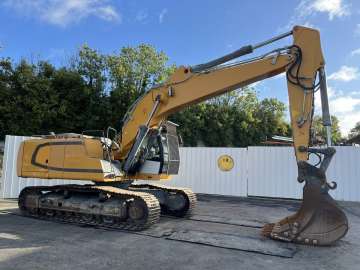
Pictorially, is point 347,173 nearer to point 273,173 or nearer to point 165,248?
point 273,173

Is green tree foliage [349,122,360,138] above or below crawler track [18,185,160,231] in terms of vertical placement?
above

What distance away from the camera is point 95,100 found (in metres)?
24.3

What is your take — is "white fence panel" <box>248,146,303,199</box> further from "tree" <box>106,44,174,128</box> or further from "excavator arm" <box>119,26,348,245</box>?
"tree" <box>106,44,174,128</box>

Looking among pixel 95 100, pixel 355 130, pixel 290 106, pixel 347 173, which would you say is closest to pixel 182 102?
pixel 290 106

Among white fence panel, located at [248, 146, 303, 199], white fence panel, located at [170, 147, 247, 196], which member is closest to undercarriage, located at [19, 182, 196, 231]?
white fence panel, located at [170, 147, 247, 196]

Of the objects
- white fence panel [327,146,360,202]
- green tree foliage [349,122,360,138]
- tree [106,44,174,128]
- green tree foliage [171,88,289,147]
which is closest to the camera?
white fence panel [327,146,360,202]

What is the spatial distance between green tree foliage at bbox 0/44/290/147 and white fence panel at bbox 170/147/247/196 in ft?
18.3

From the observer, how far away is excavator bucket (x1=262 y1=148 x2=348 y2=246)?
5898 millimetres

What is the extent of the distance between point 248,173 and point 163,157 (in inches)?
250

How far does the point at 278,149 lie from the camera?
13422mm

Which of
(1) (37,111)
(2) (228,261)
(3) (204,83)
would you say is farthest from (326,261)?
(1) (37,111)

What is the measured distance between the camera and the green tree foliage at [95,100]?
20906 mm

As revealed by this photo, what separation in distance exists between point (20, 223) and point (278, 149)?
31.0 ft

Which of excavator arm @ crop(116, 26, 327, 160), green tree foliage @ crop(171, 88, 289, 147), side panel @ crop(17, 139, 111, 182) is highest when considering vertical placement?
green tree foliage @ crop(171, 88, 289, 147)
